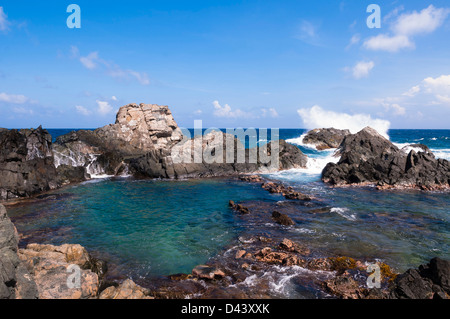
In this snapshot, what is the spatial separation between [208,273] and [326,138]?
73319 mm

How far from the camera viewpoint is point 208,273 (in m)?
13.6

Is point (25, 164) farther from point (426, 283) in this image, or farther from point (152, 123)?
point (426, 283)

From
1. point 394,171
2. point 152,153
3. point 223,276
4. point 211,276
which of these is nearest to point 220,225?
point 223,276

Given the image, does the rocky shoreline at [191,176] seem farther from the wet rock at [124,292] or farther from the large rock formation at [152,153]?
the large rock formation at [152,153]

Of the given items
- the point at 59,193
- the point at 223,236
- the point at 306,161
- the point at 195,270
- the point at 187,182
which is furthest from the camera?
the point at 306,161

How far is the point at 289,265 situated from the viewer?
49.1ft

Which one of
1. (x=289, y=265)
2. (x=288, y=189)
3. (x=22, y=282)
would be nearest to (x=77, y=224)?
(x=22, y=282)

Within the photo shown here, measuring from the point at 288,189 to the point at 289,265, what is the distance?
20.4 m

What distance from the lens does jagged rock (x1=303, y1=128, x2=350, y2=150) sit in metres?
76.9

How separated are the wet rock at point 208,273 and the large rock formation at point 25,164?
27.8 m

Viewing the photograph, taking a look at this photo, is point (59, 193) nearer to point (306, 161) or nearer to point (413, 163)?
point (306, 161)

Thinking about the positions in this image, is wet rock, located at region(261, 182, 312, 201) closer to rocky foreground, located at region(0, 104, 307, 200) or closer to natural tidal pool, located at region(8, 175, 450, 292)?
natural tidal pool, located at region(8, 175, 450, 292)

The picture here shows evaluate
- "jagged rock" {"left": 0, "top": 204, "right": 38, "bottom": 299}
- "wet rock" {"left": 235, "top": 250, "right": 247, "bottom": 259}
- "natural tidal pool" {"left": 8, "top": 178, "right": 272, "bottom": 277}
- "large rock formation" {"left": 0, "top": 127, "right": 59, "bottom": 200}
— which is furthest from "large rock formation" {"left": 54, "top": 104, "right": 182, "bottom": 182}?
"wet rock" {"left": 235, "top": 250, "right": 247, "bottom": 259}

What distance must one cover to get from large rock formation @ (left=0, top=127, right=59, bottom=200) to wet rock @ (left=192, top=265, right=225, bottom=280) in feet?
91.1
